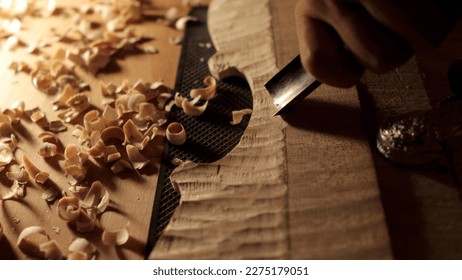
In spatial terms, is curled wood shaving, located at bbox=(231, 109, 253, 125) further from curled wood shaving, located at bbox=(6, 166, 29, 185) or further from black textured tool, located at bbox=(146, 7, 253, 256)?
curled wood shaving, located at bbox=(6, 166, 29, 185)

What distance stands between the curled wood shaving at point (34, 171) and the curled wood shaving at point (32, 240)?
100 millimetres

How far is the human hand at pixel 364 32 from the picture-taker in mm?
599

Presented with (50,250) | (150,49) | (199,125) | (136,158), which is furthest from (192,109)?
(50,250)

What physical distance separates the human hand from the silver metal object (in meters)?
0.06

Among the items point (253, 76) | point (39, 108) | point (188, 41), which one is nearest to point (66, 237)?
point (39, 108)

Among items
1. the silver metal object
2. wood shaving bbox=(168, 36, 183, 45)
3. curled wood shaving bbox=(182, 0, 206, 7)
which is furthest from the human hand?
curled wood shaving bbox=(182, 0, 206, 7)

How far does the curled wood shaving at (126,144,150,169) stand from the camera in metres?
0.83

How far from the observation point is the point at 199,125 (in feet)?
2.96

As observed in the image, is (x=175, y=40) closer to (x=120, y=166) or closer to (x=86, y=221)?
(x=120, y=166)

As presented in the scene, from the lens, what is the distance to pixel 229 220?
26.5 inches

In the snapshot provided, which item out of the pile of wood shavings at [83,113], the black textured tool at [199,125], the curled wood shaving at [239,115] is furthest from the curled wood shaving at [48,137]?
the curled wood shaving at [239,115]

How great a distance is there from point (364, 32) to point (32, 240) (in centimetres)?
57

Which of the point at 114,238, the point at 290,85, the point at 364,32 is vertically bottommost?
the point at 114,238

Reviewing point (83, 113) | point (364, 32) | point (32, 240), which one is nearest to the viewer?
point (364, 32)
